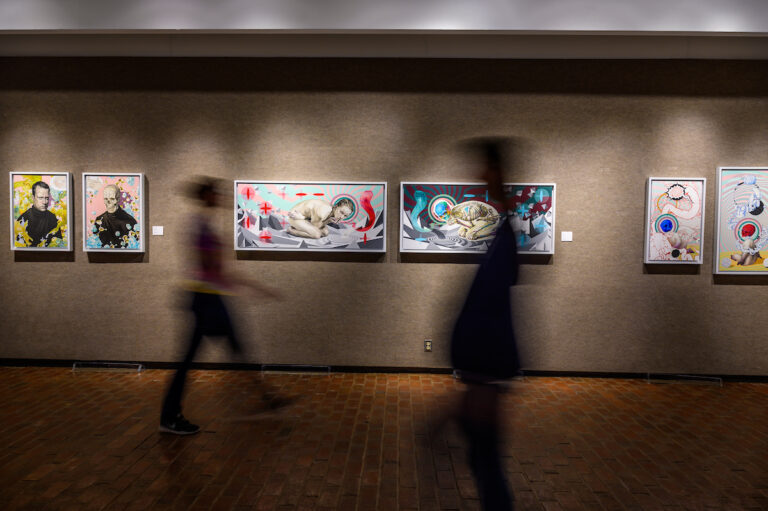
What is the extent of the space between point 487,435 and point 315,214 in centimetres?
328

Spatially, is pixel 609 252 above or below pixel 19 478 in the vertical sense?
above

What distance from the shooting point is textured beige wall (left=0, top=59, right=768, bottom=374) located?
4.82 m

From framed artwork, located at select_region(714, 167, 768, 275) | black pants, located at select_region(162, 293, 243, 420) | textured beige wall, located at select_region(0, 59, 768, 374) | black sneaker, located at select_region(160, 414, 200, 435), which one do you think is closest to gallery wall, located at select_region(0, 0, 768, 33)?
textured beige wall, located at select_region(0, 59, 768, 374)

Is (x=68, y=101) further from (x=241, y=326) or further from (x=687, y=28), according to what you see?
(x=687, y=28)

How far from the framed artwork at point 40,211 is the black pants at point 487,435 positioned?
5080mm

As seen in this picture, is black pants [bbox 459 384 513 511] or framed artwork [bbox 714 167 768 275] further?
framed artwork [bbox 714 167 768 275]

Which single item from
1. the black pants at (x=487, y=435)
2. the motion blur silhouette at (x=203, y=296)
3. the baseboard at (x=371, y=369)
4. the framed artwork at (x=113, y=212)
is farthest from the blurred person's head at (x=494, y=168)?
the framed artwork at (x=113, y=212)

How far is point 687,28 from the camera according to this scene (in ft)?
13.8

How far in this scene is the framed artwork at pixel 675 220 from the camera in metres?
4.75

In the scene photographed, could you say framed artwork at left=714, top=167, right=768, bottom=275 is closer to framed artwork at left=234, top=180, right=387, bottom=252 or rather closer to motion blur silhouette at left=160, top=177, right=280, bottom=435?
framed artwork at left=234, top=180, right=387, bottom=252

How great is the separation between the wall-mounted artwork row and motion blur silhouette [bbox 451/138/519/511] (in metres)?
2.43

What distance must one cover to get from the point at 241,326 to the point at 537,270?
3.53 m

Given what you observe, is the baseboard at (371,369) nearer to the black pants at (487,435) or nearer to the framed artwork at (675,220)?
the framed artwork at (675,220)

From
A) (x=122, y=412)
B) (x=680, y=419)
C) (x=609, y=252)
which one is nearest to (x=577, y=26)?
(x=609, y=252)
